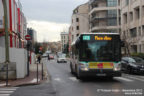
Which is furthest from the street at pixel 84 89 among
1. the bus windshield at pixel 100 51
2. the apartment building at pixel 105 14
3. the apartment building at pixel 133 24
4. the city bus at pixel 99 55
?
the apartment building at pixel 105 14

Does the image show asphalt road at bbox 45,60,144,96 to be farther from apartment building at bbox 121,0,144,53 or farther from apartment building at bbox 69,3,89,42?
apartment building at bbox 69,3,89,42

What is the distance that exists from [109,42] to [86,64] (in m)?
1.93

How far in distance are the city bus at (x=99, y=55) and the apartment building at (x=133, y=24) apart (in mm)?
24550

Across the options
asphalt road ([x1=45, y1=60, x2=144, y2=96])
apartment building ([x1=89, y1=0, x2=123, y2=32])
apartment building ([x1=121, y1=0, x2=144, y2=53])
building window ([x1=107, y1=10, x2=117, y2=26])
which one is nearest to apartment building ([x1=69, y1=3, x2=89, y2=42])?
apartment building ([x1=89, y1=0, x2=123, y2=32])

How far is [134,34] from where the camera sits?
43.7 metres

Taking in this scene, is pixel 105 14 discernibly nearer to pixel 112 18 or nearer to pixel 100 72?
pixel 112 18

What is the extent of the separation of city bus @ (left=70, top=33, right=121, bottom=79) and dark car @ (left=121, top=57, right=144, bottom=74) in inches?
253

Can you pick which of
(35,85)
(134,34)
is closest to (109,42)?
(35,85)

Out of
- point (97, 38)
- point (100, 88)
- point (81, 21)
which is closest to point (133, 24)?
point (97, 38)

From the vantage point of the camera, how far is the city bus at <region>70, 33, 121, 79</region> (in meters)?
14.8

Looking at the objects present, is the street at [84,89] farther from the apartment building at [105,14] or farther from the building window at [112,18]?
the building window at [112,18]

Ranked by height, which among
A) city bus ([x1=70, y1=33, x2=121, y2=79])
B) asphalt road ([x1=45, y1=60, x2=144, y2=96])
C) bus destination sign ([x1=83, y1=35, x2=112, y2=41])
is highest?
bus destination sign ([x1=83, y1=35, x2=112, y2=41])

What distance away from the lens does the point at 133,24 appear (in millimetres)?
43406

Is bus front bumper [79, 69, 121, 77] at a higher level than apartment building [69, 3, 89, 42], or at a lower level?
lower
